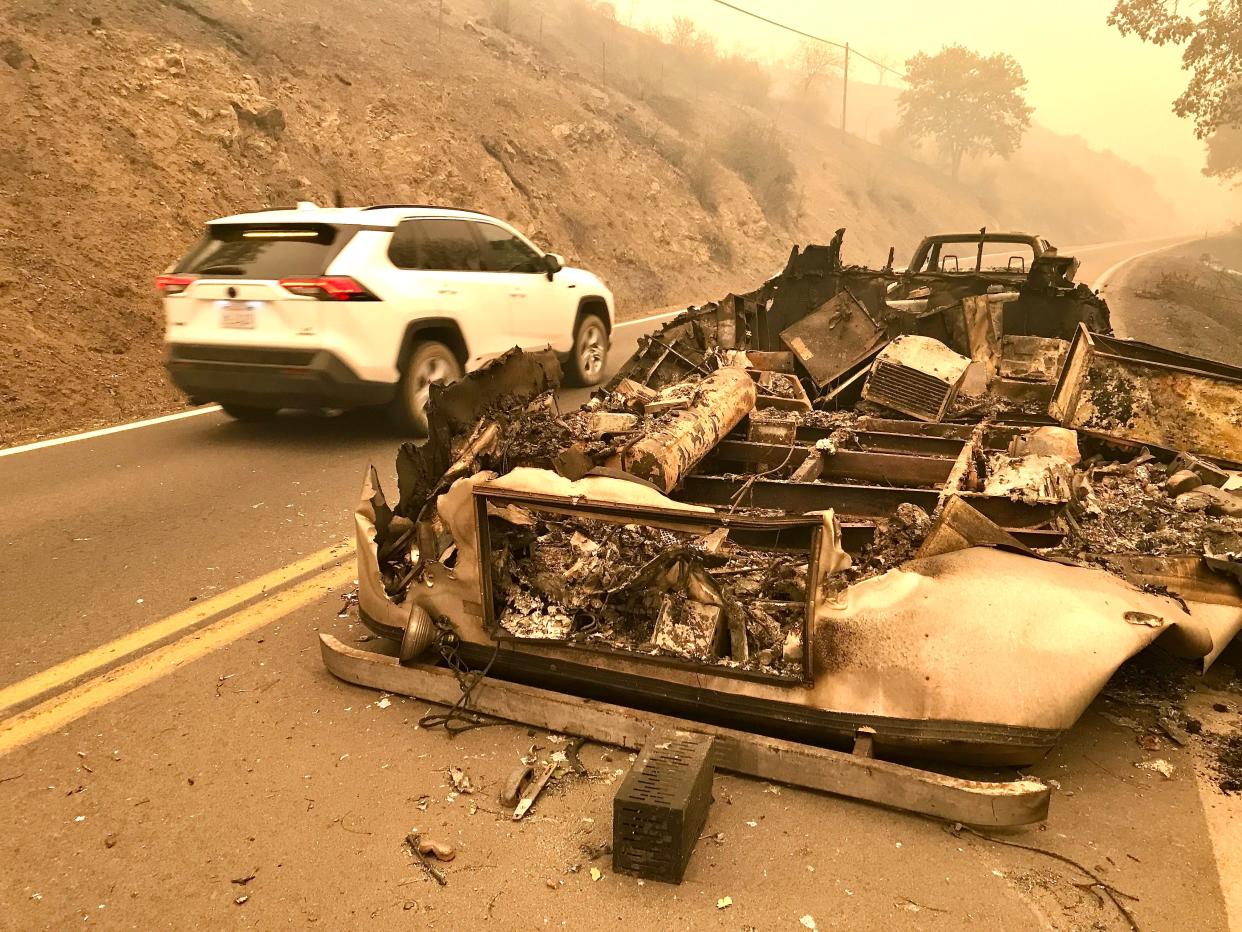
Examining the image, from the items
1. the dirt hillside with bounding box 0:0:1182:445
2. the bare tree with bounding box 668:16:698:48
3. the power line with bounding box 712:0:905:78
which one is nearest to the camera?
the dirt hillside with bounding box 0:0:1182:445

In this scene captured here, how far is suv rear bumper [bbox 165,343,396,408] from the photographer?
671cm

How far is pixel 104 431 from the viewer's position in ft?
25.4

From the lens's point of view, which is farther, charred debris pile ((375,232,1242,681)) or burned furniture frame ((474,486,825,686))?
charred debris pile ((375,232,1242,681))

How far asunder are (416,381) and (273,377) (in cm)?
116

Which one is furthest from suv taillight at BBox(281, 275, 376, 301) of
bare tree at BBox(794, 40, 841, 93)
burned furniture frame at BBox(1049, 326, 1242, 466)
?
bare tree at BBox(794, 40, 841, 93)

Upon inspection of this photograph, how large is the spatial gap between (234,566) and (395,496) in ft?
4.21

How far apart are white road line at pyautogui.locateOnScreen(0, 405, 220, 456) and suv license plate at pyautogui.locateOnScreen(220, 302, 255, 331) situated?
1857mm

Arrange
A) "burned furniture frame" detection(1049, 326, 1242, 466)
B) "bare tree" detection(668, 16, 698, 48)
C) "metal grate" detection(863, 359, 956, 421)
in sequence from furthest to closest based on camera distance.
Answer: "bare tree" detection(668, 16, 698, 48)
"metal grate" detection(863, 359, 956, 421)
"burned furniture frame" detection(1049, 326, 1242, 466)

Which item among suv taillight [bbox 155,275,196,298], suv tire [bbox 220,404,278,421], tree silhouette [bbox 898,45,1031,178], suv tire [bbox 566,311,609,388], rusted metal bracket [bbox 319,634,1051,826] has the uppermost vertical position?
tree silhouette [bbox 898,45,1031,178]

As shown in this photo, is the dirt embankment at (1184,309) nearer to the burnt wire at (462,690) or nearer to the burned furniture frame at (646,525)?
the burned furniture frame at (646,525)

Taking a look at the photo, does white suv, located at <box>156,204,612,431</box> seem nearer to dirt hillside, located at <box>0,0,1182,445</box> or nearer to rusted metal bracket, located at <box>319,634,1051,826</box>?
dirt hillside, located at <box>0,0,1182,445</box>

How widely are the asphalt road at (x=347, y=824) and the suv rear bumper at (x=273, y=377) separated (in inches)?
116

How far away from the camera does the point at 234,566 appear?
459 centimetres

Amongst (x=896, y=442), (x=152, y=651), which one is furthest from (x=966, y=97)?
(x=152, y=651)
